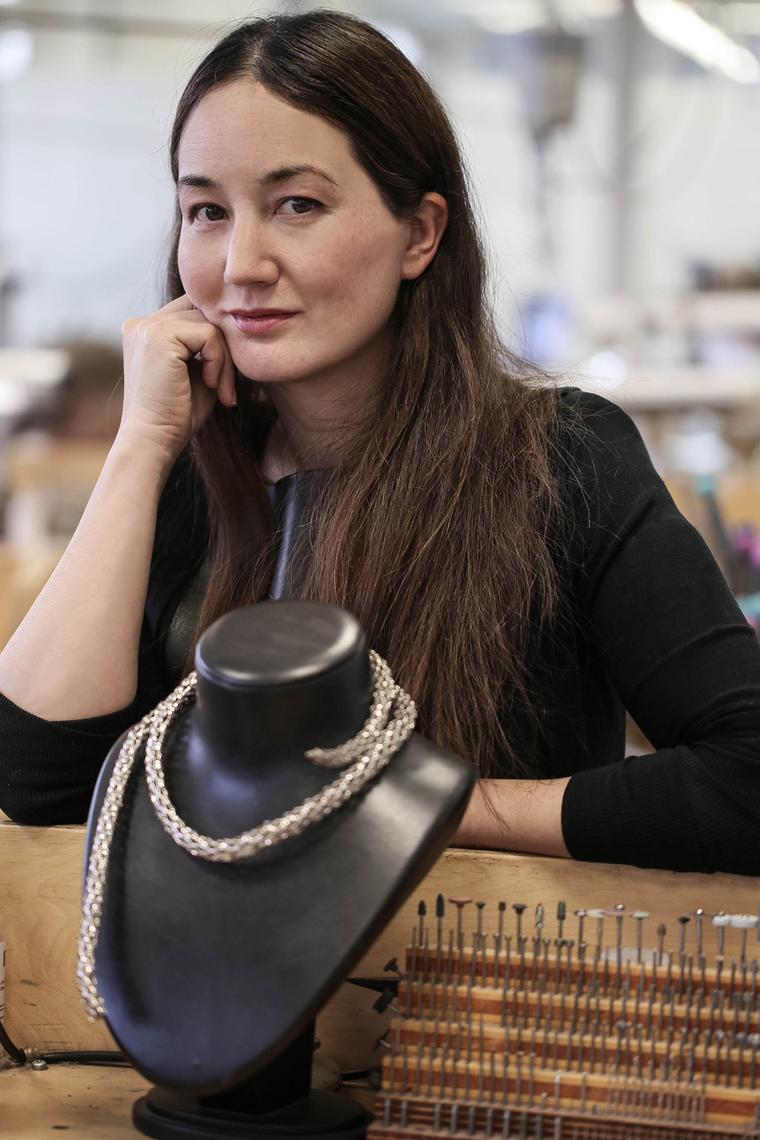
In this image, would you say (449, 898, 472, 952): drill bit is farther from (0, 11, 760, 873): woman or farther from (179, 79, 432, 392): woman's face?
(179, 79, 432, 392): woman's face

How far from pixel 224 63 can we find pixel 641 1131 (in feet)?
3.10

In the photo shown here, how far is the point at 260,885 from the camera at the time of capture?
86 cm

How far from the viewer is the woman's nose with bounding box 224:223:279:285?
126cm

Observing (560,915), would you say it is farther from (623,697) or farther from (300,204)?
(300,204)

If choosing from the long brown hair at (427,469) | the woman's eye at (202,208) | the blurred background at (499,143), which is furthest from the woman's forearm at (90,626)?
the blurred background at (499,143)

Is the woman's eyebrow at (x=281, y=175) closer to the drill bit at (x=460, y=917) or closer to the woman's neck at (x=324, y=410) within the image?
the woman's neck at (x=324, y=410)

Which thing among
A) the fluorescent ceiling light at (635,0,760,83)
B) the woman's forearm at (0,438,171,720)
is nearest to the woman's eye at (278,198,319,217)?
the woman's forearm at (0,438,171,720)

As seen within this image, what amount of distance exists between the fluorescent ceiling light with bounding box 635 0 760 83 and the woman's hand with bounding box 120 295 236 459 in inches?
255

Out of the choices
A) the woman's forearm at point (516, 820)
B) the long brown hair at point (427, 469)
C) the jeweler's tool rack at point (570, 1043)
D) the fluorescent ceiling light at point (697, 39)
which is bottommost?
the jeweler's tool rack at point (570, 1043)

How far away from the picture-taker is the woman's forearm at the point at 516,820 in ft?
3.71

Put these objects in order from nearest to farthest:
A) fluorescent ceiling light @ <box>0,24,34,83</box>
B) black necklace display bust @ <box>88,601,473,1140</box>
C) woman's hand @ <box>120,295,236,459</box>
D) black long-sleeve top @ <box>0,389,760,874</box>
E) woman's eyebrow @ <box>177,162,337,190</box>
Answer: black necklace display bust @ <box>88,601,473,1140</box> → black long-sleeve top @ <box>0,389,760,874</box> → woman's eyebrow @ <box>177,162,337,190</box> → woman's hand @ <box>120,295,236,459</box> → fluorescent ceiling light @ <box>0,24,34,83</box>

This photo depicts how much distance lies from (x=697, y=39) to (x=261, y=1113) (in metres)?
7.28

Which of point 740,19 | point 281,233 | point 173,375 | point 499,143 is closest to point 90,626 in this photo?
point 173,375

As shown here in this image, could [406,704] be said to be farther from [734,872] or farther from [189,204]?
[189,204]
